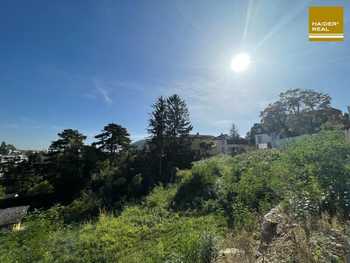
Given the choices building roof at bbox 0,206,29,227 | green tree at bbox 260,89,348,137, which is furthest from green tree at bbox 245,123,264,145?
building roof at bbox 0,206,29,227

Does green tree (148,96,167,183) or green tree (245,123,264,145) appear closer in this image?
green tree (148,96,167,183)

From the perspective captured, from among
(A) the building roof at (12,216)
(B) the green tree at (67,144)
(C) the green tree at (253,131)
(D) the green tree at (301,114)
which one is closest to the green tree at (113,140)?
(B) the green tree at (67,144)

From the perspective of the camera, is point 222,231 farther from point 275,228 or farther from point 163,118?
point 163,118

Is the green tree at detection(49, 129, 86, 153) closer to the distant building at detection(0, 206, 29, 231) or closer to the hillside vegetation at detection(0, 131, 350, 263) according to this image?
the distant building at detection(0, 206, 29, 231)

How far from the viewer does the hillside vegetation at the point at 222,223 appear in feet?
9.94

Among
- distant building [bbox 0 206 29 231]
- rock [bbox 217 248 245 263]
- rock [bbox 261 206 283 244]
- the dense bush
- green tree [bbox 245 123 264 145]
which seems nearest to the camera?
rock [bbox 217 248 245 263]

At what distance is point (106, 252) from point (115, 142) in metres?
18.9

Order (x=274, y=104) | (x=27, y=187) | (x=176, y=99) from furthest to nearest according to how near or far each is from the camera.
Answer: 1. (x=274, y=104)
2. (x=176, y=99)
3. (x=27, y=187)

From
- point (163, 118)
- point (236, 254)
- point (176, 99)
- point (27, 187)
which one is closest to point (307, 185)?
point (236, 254)

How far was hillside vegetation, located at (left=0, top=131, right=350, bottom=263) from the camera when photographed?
303 cm

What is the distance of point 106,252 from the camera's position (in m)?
5.25

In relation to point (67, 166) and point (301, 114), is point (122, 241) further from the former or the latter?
point (301, 114)

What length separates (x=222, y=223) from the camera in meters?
5.14

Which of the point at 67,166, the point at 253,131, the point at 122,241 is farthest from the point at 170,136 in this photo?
the point at 253,131
